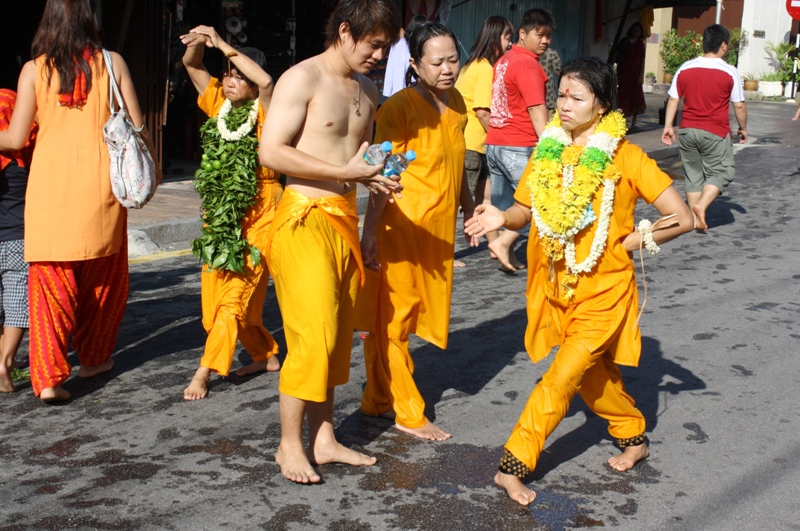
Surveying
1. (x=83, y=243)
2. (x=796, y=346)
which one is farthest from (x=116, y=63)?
(x=796, y=346)

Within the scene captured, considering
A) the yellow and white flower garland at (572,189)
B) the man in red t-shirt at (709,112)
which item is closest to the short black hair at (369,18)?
the yellow and white flower garland at (572,189)

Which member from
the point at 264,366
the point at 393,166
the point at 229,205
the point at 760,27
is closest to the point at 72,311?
the point at 229,205

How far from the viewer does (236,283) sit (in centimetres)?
507

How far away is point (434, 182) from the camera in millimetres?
4551

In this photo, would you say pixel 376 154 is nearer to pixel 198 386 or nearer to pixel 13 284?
pixel 198 386

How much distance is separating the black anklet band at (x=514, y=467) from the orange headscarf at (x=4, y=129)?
2865 millimetres

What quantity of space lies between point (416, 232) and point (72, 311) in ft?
6.04

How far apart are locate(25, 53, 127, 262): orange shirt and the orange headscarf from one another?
194mm

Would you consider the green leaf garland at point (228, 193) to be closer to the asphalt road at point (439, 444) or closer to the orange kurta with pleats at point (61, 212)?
the orange kurta with pleats at point (61, 212)

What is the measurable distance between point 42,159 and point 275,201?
3.97ft

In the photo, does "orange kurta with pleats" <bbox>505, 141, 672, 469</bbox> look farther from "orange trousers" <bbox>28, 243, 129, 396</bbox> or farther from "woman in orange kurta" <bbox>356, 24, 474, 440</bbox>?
"orange trousers" <bbox>28, 243, 129, 396</bbox>

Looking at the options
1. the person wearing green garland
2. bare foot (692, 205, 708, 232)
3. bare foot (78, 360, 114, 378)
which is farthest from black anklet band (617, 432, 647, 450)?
bare foot (78, 360, 114, 378)

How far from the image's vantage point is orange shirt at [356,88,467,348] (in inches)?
177

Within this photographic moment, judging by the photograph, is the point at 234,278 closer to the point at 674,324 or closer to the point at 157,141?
the point at 674,324
